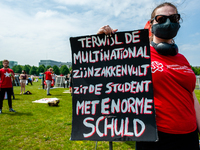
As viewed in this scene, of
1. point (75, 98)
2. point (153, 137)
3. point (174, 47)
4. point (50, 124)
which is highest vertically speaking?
point (174, 47)

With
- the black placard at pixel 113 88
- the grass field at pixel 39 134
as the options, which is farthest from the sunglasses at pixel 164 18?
the grass field at pixel 39 134

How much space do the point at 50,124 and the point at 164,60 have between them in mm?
4889

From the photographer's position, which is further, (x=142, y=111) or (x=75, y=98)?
(x=75, y=98)

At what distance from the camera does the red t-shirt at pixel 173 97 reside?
140cm

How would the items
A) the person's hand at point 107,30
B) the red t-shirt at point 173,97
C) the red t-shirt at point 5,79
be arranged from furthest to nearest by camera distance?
1. the red t-shirt at point 5,79
2. the person's hand at point 107,30
3. the red t-shirt at point 173,97

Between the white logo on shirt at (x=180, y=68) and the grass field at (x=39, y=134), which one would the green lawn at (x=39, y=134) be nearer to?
the grass field at (x=39, y=134)

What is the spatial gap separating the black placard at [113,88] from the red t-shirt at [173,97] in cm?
7

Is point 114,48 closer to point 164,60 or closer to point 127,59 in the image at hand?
point 127,59

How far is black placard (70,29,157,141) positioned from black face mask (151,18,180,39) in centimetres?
22

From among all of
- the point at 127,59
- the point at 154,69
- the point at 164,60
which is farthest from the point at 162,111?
the point at 127,59

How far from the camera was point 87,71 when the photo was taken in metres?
1.70

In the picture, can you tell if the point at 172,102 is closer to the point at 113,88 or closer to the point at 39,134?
the point at 113,88

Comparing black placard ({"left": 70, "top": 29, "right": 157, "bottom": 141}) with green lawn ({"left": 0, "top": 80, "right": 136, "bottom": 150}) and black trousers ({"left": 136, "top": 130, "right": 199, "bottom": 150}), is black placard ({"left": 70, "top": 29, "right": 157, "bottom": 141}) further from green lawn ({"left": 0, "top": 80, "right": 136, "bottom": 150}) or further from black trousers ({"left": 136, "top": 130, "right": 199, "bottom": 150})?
green lawn ({"left": 0, "top": 80, "right": 136, "bottom": 150})

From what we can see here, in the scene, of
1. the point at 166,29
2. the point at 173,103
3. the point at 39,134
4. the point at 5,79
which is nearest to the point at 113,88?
the point at 173,103
